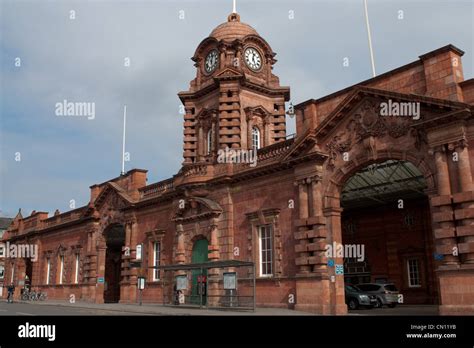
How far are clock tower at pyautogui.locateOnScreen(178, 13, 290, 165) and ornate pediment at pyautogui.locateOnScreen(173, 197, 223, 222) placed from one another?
190 inches

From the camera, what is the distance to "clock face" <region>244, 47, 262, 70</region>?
122 feet

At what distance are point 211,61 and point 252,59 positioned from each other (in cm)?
326

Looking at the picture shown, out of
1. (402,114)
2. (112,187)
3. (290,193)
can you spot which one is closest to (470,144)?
(402,114)

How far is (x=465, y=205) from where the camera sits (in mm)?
18297

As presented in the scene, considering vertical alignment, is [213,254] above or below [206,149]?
below

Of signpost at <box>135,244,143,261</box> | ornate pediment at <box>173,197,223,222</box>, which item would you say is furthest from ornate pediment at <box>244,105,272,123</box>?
signpost at <box>135,244,143,261</box>

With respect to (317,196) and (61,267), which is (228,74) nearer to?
(317,196)

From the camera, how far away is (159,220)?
35031 millimetres

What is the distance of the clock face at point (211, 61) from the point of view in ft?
122

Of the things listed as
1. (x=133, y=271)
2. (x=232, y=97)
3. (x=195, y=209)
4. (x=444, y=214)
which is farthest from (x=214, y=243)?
(x=444, y=214)
